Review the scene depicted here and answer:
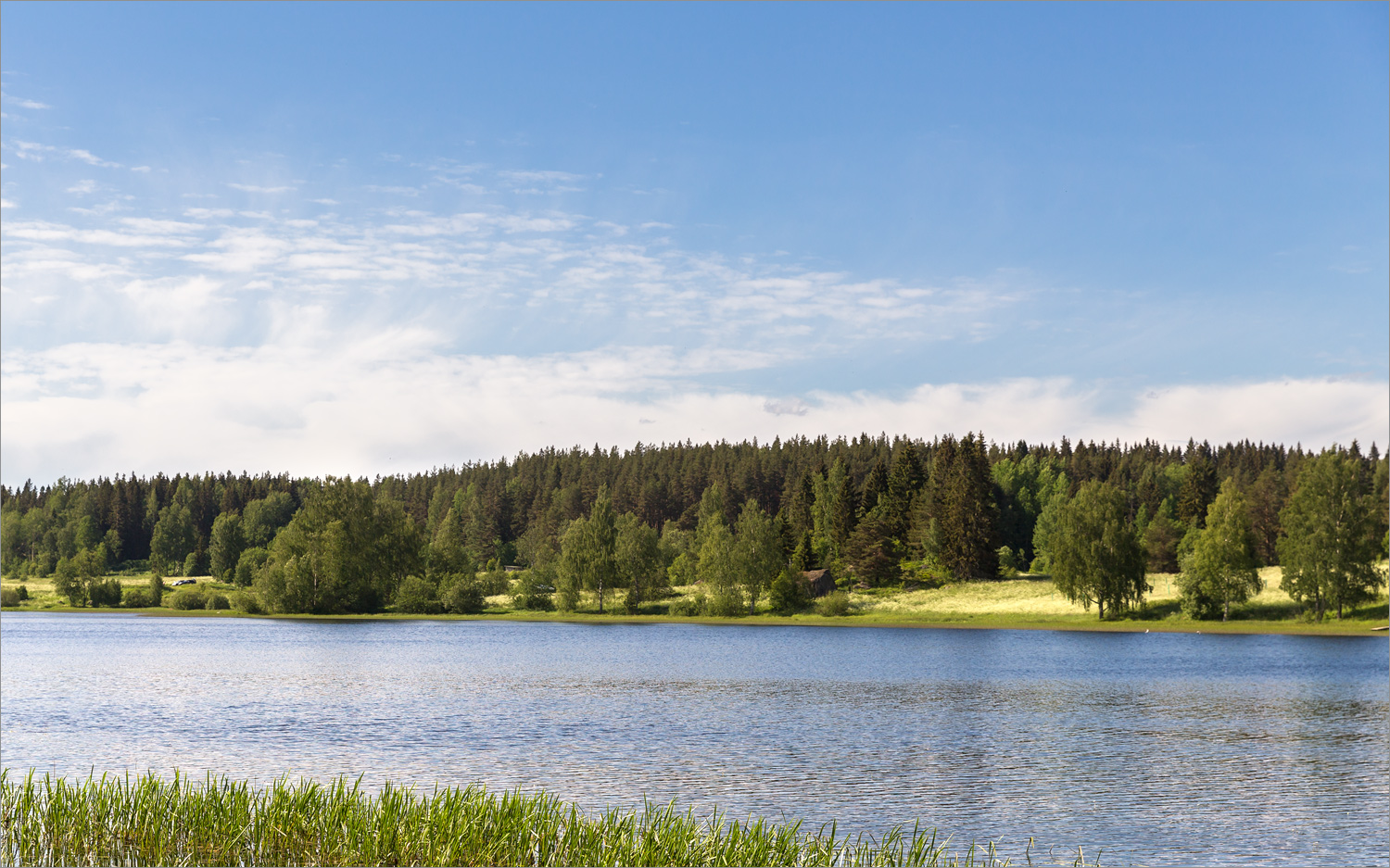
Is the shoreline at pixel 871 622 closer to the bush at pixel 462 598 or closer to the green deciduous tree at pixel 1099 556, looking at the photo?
the bush at pixel 462 598

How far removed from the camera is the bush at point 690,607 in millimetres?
141250

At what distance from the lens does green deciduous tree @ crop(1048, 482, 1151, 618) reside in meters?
116

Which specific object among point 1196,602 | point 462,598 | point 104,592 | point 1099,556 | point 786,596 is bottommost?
point 104,592

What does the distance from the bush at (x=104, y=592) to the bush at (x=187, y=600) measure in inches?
510

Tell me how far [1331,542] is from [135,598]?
160 meters

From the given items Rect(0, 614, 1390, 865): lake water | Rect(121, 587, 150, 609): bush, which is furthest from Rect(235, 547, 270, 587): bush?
Rect(0, 614, 1390, 865): lake water

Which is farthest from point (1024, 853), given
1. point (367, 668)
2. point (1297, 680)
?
point (367, 668)

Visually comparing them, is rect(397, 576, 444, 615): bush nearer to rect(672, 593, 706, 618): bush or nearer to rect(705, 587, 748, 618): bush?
rect(672, 593, 706, 618): bush

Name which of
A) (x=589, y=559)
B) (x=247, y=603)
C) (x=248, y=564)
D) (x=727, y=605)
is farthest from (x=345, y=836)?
(x=248, y=564)

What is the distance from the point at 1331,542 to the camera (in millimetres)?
106500

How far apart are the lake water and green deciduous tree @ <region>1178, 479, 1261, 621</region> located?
24282 millimetres

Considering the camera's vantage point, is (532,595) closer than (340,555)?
No

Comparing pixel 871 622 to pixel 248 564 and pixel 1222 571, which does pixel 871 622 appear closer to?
pixel 1222 571

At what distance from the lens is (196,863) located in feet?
60.7
